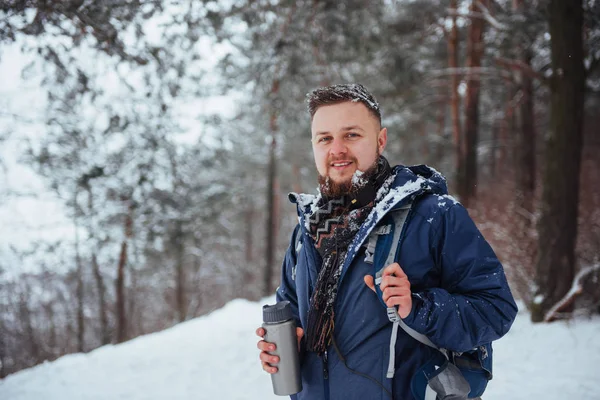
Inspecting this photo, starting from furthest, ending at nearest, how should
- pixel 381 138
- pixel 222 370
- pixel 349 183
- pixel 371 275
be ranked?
pixel 222 370, pixel 381 138, pixel 349 183, pixel 371 275

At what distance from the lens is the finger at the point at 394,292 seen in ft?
4.84

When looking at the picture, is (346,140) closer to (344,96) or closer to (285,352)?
(344,96)

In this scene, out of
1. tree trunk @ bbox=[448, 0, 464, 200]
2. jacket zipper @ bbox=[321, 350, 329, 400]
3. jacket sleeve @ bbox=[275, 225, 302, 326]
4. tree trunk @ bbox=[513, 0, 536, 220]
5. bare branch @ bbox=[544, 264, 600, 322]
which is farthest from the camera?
tree trunk @ bbox=[448, 0, 464, 200]

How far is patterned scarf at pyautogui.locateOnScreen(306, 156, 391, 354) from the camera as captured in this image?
1755mm

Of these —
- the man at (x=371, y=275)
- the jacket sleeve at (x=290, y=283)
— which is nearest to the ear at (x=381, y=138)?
the man at (x=371, y=275)

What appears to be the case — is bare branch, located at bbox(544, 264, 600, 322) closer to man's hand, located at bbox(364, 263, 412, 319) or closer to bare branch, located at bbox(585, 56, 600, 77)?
bare branch, located at bbox(585, 56, 600, 77)

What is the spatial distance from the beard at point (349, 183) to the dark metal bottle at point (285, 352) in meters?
0.60

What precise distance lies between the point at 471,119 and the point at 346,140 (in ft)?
31.3

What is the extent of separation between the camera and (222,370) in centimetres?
526

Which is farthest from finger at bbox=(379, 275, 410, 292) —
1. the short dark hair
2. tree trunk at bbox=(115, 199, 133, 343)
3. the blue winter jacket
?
tree trunk at bbox=(115, 199, 133, 343)

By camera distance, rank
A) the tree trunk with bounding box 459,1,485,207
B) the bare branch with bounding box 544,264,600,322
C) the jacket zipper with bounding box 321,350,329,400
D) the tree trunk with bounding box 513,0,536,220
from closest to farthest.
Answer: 1. the jacket zipper with bounding box 321,350,329,400
2. the bare branch with bounding box 544,264,600,322
3. the tree trunk with bounding box 513,0,536,220
4. the tree trunk with bounding box 459,1,485,207

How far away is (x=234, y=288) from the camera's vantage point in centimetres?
2319

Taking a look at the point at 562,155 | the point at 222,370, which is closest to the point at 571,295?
the point at 562,155

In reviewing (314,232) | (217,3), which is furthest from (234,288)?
(314,232)
